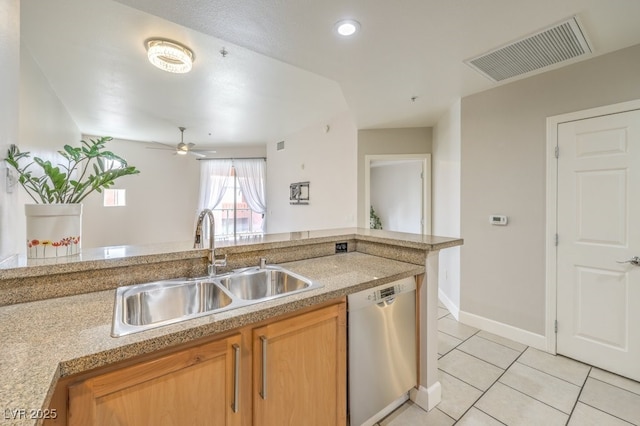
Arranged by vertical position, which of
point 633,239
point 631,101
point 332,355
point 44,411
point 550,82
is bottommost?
point 332,355

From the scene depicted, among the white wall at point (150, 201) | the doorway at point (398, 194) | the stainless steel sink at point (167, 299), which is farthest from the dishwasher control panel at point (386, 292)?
the white wall at point (150, 201)

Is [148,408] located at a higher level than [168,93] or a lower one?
lower

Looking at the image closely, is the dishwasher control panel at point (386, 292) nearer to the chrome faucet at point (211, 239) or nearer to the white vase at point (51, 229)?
the chrome faucet at point (211, 239)

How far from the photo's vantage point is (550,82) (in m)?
A: 2.40

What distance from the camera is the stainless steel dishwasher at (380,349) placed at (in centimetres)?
147

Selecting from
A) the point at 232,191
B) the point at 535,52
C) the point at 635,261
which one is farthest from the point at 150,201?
the point at 635,261

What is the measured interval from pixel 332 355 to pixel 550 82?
289 centimetres

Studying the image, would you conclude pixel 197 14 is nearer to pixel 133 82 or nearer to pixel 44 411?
pixel 44 411

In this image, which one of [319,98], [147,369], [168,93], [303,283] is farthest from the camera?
[319,98]

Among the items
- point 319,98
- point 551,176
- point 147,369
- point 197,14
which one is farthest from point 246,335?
point 319,98

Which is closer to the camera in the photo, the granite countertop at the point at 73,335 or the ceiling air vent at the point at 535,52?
the granite countertop at the point at 73,335

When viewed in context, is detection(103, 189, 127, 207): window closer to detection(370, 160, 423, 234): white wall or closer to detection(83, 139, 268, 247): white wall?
detection(83, 139, 268, 247): white wall

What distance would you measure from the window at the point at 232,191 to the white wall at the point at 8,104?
5360 mm

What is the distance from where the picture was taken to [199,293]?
1.45 metres
